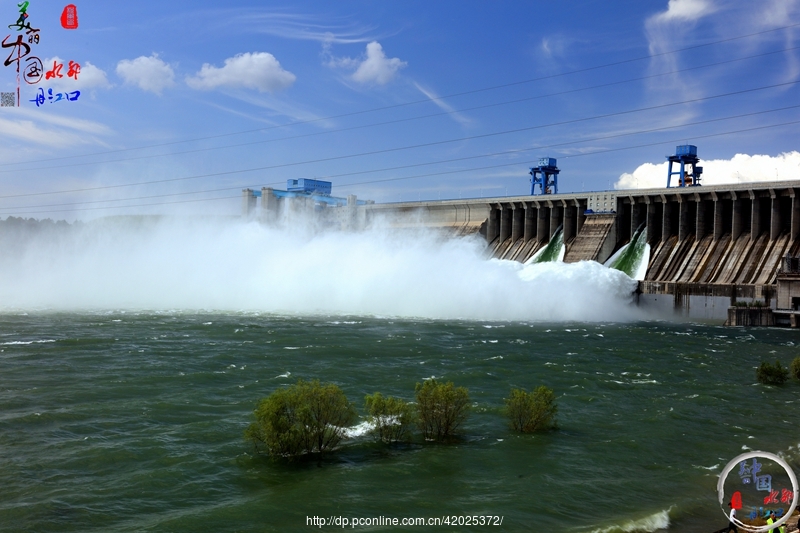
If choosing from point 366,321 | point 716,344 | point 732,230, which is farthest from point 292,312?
point 732,230

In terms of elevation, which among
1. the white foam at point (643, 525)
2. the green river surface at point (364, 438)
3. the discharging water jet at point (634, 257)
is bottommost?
the white foam at point (643, 525)

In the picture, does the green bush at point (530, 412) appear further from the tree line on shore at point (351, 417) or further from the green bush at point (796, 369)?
the green bush at point (796, 369)

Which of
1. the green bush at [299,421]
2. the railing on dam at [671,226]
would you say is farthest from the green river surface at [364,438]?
the railing on dam at [671,226]

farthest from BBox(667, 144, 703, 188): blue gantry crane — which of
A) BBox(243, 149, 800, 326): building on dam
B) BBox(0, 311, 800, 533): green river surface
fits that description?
BBox(0, 311, 800, 533): green river surface

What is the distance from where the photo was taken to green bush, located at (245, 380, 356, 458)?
1536 cm

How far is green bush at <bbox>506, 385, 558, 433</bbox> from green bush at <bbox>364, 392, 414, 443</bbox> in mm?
3030

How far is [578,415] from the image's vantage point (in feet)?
66.8

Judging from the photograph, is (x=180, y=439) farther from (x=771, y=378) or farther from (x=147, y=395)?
(x=771, y=378)

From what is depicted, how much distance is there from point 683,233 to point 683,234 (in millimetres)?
96

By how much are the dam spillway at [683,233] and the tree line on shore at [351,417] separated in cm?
3791

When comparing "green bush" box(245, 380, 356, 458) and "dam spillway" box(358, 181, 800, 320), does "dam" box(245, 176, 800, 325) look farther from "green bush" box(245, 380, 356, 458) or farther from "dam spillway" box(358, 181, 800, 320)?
"green bush" box(245, 380, 356, 458)

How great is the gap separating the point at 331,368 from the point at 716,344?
2328 centimetres

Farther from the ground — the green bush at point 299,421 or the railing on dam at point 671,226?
the railing on dam at point 671,226

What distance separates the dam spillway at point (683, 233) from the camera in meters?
51.9
